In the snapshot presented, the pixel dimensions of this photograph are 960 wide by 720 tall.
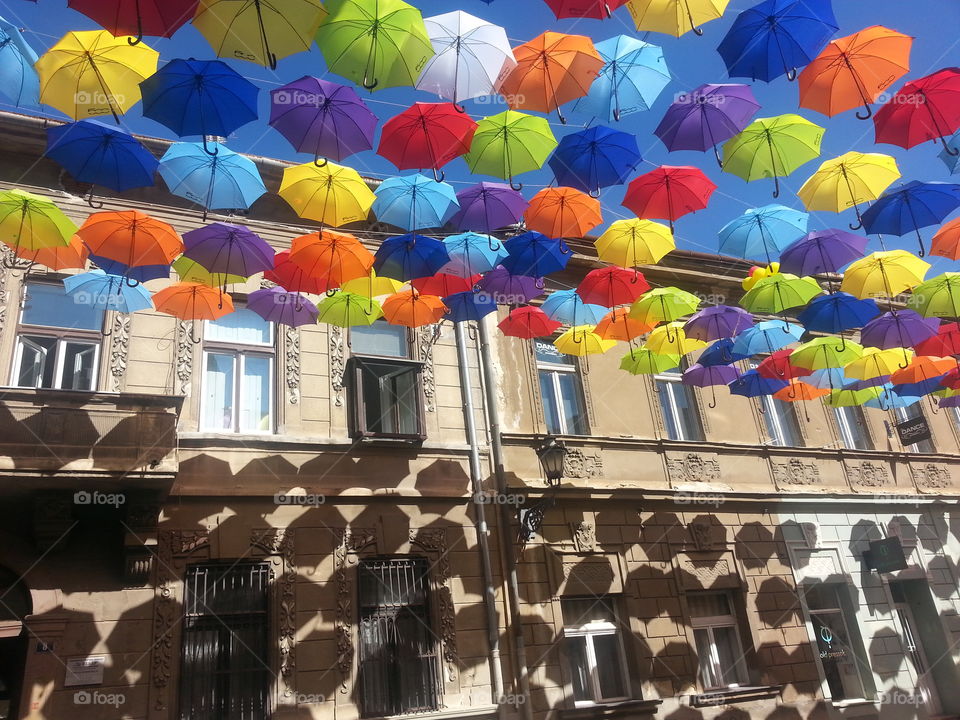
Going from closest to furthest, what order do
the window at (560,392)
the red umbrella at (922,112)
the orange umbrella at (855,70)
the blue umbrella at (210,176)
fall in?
the orange umbrella at (855,70), the red umbrella at (922,112), the blue umbrella at (210,176), the window at (560,392)

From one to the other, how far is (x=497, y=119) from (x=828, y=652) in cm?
1099

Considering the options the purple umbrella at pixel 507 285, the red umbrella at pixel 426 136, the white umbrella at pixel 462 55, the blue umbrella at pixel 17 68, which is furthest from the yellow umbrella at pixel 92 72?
the purple umbrella at pixel 507 285

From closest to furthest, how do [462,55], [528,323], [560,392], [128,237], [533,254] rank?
[462,55] < [128,237] < [533,254] < [528,323] < [560,392]

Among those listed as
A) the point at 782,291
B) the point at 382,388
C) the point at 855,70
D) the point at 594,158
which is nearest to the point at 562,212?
the point at 594,158

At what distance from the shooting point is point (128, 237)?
7.54m

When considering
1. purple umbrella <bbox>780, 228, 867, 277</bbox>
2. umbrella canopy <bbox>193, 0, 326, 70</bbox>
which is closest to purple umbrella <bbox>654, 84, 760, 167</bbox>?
purple umbrella <bbox>780, 228, 867, 277</bbox>

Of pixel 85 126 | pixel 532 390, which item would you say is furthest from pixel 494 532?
pixel 85 126

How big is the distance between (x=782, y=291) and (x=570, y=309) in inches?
109

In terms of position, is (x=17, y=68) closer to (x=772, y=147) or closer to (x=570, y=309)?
(x=570, y=309)

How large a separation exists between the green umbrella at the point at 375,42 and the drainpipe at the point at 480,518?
567cm

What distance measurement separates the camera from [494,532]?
10.7 m

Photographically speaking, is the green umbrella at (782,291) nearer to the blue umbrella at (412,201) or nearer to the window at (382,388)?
the blue umbrella at (412,201)

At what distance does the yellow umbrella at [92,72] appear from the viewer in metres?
6.10

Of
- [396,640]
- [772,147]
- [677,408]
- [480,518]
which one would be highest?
[772,147]
